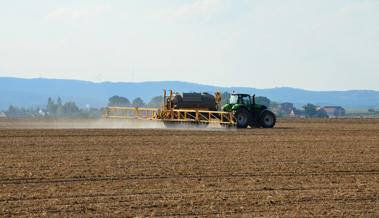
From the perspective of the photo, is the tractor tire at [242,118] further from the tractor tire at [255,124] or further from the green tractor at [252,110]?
the tractor tire at [255,124]

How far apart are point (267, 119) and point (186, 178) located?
80.8 feet

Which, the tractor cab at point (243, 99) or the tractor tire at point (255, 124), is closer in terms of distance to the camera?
the tractor cab at point (243, 99)

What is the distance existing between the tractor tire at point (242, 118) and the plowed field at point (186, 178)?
1132cm

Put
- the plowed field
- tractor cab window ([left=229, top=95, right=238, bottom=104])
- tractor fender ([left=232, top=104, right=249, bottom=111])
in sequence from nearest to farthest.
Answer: the plowed field
tractor fender ([left=232, top=104, right=249, bottom=111])
tractor cab window ([left=229, top=95, right=238, bottom=104])

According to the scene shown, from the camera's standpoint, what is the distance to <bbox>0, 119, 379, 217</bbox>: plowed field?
44.4ft

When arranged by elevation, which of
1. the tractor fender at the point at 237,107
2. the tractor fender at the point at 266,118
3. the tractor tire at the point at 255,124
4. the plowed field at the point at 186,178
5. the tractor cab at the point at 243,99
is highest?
the tractor cab at the point at 243,99

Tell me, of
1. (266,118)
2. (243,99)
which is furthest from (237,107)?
(266,118)

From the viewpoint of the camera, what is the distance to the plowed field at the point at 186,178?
13.5 meters

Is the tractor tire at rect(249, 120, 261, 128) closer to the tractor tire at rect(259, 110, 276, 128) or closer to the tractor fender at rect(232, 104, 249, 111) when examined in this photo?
the tractor tire at rect(259, 110, 276, 128)

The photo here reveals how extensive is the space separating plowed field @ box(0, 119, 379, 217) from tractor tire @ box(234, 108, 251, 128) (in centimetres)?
1132

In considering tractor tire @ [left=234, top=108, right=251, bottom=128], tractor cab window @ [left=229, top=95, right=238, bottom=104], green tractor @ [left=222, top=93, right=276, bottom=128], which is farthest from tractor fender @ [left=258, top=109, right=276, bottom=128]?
tractor cab window @ [left=229, top=95, right=238, bottom=104]

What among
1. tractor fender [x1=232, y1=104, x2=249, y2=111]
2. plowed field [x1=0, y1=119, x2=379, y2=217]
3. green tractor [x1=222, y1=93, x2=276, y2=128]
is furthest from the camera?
green tractor [x1=222, y1=93, x2=276, y2=128]

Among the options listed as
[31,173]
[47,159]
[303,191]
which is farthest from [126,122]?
[303,191]

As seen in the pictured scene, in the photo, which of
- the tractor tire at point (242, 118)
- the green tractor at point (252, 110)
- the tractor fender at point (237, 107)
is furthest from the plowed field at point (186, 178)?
the green tractor at point (252, 110)
